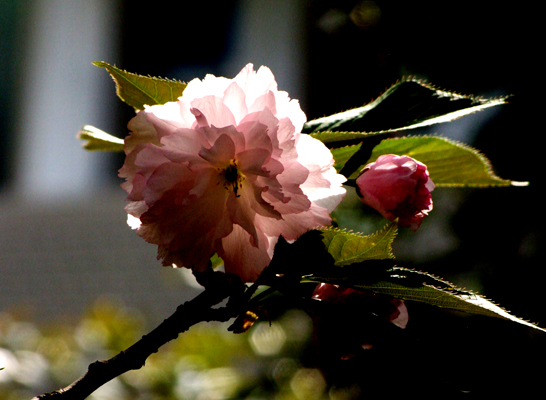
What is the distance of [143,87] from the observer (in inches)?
23.1

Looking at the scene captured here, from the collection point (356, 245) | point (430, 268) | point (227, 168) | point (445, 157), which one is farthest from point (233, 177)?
point (430, 268)

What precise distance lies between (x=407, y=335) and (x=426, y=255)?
1.06 m

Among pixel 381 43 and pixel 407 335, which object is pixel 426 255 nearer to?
pixel 381 43

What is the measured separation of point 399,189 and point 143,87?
267 mm

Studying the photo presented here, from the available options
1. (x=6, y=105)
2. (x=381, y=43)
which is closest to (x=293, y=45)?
(x=6, y=105)

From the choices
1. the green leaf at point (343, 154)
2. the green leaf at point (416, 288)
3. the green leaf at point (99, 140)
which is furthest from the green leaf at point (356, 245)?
the green leaf at point (99, 140)

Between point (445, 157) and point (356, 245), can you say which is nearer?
point (356, 245)

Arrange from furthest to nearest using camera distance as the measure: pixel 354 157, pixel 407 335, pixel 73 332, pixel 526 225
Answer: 1. pixel 73 332
2. pixel 526 225
3. pixel 354 157
4. pixel 407 335

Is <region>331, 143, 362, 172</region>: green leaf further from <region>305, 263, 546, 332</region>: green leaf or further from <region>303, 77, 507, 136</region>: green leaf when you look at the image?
<region>305, 263, 546, 332</region>: green leaf

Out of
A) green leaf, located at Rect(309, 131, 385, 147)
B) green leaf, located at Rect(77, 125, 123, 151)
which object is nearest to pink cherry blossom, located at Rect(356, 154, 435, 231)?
green leaf, located at Rect(309, 131, 385, 147)

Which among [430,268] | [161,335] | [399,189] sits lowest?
[430,268]

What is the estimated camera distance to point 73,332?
198 cm

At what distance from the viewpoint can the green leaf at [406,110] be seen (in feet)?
1.94

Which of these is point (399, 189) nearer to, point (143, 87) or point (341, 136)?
point (341, 136)
